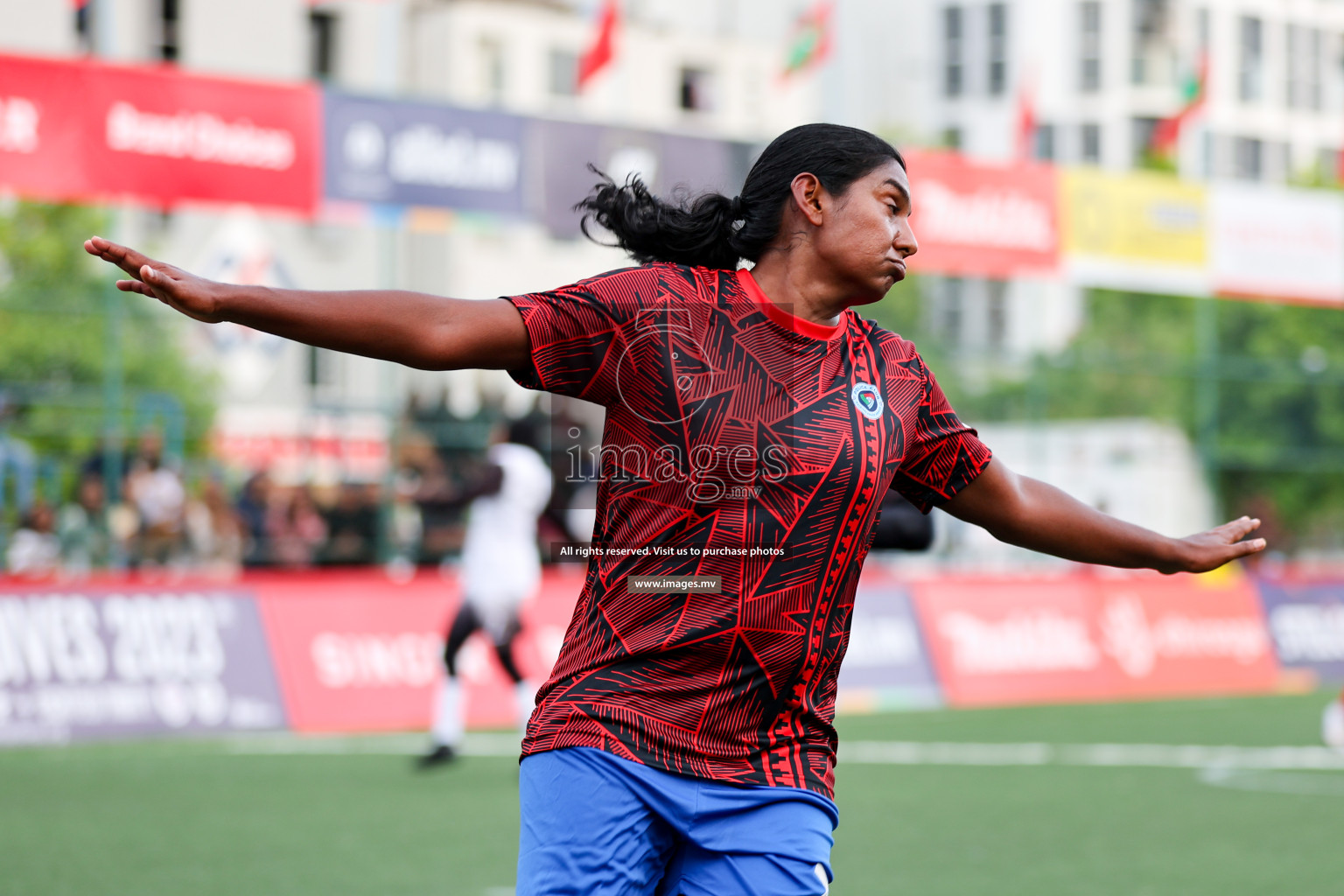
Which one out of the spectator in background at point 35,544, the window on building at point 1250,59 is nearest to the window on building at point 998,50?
the window on building at point 1250,59

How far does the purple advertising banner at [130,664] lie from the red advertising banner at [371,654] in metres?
0.20

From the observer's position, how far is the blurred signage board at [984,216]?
51.3ft

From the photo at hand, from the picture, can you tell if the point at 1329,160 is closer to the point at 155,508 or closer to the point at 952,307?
the point at 952,307

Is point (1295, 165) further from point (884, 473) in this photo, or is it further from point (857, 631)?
point (884, 473)

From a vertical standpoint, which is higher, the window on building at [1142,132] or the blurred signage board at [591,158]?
the window on building at [1142,132]

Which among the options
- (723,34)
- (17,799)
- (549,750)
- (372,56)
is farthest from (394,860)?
(723,34)

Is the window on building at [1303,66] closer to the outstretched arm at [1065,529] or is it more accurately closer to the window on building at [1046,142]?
the window on building at [1046,142]

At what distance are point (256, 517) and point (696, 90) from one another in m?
36.9

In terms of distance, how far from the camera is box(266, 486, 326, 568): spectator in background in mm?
13523

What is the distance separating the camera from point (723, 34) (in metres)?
49.1

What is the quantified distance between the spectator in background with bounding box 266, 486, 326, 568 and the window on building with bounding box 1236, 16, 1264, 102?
1722 inches

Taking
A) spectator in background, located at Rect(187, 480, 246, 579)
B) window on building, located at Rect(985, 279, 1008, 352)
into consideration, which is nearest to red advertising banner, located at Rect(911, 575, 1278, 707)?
spectator in background, located at Rect(187, 480, 246, 579)

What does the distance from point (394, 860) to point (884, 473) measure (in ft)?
15.2

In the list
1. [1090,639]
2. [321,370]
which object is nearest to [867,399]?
[1090,639]
